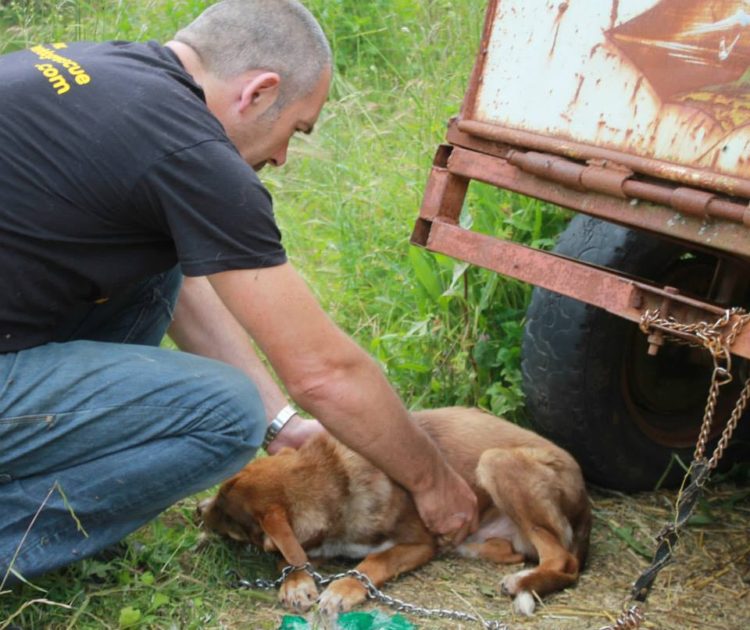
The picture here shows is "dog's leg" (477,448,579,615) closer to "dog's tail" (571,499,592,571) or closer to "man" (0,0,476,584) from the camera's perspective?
"dog's tail" (571,499,592,571)

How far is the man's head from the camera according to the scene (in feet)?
11.4

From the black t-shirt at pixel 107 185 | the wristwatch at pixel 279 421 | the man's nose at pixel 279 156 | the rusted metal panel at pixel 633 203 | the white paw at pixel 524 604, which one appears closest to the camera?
the black t-shirt at pixel 107 185

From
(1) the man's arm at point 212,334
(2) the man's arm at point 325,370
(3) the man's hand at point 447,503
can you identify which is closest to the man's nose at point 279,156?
(2) the man's arm at point 325,370

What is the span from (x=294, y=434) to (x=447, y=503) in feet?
2.91

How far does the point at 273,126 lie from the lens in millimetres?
3561

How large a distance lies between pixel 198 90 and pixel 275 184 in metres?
4.43

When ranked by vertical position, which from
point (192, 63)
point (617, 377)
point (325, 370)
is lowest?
point (617, 377)

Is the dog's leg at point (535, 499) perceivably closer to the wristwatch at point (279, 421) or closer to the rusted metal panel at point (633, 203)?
the wristwatch at point (279, 421)

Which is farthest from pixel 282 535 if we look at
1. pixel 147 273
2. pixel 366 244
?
pixel 366 244

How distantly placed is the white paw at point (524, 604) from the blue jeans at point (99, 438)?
110 centimetres

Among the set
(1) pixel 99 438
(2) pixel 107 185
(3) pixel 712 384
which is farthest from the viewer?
(1) pixel 99 438

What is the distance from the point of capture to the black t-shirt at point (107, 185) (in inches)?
121

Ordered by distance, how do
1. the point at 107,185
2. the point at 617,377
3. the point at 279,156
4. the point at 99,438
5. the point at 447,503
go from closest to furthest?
the point at 107,185
the point at 99,438
the point at 279,156
the point at 447,503
the point at 617,377

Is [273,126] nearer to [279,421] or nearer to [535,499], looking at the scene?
[279,421]
